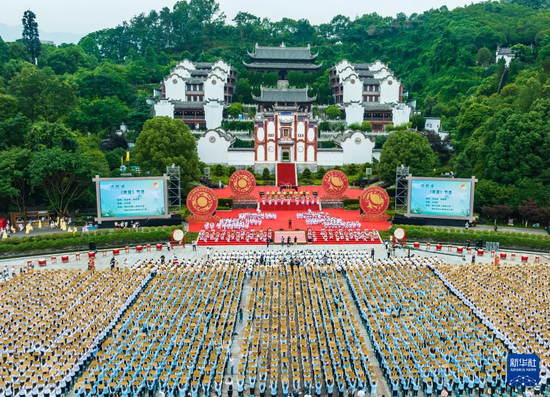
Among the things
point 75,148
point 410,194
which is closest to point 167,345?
point 410,194

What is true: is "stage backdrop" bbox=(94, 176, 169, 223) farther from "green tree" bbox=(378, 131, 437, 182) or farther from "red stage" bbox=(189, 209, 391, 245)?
"green tree" bbox=(378, 131, 437, 182)

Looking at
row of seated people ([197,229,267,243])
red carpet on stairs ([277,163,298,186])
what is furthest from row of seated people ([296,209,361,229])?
red carpet on stairs ([277,163,298,186])

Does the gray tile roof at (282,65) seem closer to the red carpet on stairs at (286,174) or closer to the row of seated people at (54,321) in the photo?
the red carpet on stairs at (286,174)

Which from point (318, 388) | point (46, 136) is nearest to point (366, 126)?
point (46, 136)

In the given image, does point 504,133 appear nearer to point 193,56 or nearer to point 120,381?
point 120,381

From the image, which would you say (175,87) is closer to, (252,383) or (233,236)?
(233,236)

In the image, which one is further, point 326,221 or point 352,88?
point 352,88
